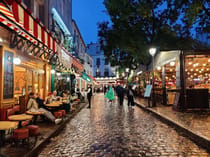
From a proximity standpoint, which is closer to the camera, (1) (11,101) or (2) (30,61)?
(1) (11,101)

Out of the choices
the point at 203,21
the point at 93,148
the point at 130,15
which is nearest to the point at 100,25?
the point at 130,15

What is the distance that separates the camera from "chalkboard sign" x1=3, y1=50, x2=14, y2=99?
804cm

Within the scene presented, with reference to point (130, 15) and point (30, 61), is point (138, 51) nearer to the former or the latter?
point (130, 15)

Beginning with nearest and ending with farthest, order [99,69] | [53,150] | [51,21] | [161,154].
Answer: [161,154] → [53,150] → [51,21] → [99,69]

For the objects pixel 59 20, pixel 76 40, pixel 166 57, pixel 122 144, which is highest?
pixel 76 40

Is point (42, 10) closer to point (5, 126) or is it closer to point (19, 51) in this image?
point (19, 51)

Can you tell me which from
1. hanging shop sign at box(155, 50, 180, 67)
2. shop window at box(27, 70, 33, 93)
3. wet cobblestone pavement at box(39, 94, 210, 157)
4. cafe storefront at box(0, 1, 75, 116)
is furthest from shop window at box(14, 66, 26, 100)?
hanging shop sign at box(155, 50, 180, 67)

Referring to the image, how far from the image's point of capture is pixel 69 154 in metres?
5.41

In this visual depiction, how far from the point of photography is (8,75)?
27.4ft

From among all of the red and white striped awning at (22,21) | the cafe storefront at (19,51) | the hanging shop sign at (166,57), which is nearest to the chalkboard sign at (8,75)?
the cafe storefront at (19,51)

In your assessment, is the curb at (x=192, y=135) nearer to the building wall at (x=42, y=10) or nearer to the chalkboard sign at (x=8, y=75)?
the chalkboard sign at (x=8, y=75)

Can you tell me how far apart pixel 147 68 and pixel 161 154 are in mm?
18276

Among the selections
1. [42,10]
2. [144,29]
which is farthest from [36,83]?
[144,29]

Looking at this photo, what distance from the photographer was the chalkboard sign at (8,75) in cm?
804
